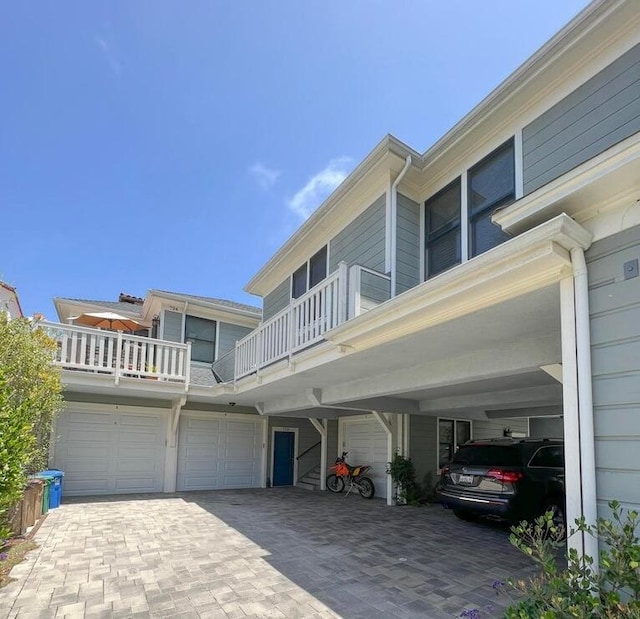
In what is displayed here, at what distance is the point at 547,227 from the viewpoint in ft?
9.89

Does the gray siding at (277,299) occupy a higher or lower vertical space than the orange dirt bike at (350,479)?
higher

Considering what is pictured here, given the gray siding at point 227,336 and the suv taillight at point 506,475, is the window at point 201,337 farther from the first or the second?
the suv taillight at point 506,475

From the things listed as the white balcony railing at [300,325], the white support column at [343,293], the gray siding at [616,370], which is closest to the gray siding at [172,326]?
the white balcony railing at [300,325]

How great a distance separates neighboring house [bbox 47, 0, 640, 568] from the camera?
2939 mm

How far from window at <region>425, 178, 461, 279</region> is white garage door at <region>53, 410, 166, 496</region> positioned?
8.96 metres

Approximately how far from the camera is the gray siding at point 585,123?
15.3 feet

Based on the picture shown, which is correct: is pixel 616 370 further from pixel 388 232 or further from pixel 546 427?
pixel 546 427

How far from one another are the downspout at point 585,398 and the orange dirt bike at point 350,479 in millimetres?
9431

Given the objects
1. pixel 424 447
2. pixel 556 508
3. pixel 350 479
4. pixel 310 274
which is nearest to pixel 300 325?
pixel 310 274

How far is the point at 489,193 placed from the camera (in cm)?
626

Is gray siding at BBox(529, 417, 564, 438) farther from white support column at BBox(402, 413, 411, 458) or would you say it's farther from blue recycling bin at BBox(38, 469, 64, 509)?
blue recycling bin at BBox(38, 469, 64, 509)

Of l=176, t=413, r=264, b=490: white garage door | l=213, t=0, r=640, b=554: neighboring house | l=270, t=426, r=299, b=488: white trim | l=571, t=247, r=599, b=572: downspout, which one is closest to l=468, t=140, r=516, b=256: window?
l=213, t=0, r=640, b=554: neighboring house

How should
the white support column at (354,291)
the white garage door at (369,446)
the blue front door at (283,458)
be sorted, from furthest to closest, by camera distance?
the blue front door at (283,458) → the white garage door at (369,446) → the white support column at (354,291)

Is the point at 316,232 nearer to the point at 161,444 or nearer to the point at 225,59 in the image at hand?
the point at 225,59
